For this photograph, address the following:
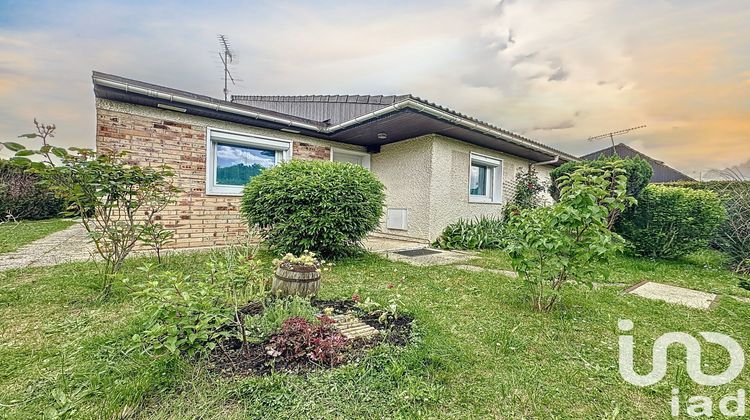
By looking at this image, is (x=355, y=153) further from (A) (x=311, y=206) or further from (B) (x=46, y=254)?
(B) (x=46, y=254)

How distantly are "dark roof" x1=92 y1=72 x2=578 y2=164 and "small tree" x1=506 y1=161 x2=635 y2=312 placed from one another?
134 inches

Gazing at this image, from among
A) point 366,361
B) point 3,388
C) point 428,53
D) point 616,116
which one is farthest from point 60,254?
point 616,116

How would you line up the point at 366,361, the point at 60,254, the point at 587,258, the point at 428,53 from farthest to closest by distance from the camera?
the point at 428,53, the point at 60,254, the point at 587,258, the point at 366,361

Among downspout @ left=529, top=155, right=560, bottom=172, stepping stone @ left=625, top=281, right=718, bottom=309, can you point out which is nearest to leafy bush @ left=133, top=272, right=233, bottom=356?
stepping stone @ left=625, top=281, right=718, bottom=309

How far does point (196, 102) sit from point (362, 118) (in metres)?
2.99

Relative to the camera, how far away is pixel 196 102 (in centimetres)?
560

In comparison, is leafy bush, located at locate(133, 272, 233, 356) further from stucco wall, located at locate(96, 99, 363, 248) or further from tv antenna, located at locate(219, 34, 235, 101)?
tv antenna, located at locate(219, 34, 235, 101)

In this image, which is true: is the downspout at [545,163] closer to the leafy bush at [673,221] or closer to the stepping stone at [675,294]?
the leafy bush at [673,221]

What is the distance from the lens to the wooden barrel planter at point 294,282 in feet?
9.18

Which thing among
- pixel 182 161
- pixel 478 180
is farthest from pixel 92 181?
pixel 478 180

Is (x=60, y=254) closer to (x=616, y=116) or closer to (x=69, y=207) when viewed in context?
(x=69, y=207)

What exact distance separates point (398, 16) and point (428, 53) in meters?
1.69

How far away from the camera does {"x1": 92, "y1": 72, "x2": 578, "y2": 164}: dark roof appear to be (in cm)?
513

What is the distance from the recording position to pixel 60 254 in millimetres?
4910
